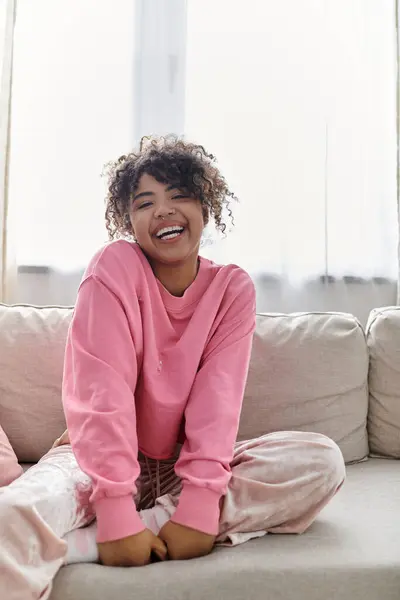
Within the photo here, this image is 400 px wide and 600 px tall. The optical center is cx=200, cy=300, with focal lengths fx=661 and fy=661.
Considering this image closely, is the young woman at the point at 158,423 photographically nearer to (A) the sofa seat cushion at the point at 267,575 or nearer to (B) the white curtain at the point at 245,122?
(A) the sofa seat cushion at the point at 267,575

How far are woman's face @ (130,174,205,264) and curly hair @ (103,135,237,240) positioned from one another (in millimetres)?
19

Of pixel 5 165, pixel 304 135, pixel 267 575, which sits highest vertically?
pixel 304 135

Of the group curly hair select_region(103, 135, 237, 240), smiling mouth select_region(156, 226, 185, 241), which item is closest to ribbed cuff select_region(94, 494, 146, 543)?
smiling mouth select_region(156, 226, 185, 241)

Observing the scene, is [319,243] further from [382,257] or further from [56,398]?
[56,398]

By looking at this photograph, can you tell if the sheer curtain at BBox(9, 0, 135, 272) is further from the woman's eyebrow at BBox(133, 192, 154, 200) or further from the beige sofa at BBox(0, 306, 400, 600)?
the woman's eyebrow at BBox(133, 192, 154, 200)

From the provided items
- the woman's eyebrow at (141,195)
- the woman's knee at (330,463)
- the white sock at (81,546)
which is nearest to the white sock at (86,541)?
Result: the white sock at (81,546)

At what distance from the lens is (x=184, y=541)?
1.04 metres

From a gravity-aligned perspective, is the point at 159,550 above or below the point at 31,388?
below

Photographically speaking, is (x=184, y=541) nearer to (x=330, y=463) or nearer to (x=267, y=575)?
(x=267, y=575)

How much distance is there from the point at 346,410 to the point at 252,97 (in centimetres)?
105

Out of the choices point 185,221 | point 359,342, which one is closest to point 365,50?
point 359,342

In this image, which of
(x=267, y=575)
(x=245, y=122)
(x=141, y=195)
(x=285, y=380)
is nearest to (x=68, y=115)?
(x=245, y=122)

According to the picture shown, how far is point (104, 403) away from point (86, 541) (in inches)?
8.8

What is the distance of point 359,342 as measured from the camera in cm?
168
